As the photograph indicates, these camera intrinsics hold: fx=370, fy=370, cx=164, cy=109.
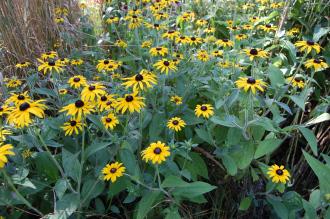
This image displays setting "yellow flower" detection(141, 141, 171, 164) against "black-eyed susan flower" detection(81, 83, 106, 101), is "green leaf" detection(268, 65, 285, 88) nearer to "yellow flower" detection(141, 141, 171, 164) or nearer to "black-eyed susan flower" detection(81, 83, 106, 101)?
"yellow flower" detection(141, 141, 171, 164)

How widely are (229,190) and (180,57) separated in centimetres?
89

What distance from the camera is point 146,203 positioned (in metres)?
1.48

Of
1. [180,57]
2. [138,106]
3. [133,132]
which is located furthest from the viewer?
[180,57]

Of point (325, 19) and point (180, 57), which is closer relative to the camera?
point (180, 57)

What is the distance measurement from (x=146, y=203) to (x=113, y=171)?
0.20 m

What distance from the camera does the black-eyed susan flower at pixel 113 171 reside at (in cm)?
152

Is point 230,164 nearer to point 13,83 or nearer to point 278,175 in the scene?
point 278,175

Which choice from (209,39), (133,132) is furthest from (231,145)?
(209,39)

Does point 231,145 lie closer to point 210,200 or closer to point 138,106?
point 210,200

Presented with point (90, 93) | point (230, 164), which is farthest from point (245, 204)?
point (90, 93)

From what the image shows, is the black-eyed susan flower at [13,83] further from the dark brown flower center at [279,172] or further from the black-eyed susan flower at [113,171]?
the dark brown flower center at [279,172]

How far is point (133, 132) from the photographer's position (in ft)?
5.76

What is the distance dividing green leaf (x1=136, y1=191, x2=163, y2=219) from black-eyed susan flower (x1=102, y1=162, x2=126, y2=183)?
0.14 m

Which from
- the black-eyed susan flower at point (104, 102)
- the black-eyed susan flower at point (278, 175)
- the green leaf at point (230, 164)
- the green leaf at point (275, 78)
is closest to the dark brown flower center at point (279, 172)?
the black-eyed susan flower at point (278, 175)
